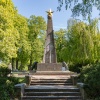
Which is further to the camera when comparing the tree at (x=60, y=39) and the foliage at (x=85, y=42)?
the tree at (x=60, y=39)

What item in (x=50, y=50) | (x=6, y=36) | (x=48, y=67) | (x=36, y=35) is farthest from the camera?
(x=36, y=35)

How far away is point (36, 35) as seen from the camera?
134ft

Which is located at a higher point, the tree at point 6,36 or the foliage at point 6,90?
the tree at point 6,36

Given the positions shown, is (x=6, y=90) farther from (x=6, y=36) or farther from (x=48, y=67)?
(x=6, y=36)

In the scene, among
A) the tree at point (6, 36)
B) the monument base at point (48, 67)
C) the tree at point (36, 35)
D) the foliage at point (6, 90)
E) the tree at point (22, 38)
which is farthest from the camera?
the tree at point (36, 35)

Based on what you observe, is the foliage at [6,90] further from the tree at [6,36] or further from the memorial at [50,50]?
the tree at [6,36]

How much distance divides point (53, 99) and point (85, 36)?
18698mm

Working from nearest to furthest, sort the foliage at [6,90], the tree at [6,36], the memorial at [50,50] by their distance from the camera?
the foliage at [6,90] → the memorial at [50,50] → the tree at [6,36]

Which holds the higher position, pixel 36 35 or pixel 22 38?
pixel 36 35

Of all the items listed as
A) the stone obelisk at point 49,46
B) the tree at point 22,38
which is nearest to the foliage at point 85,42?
the stone obelisk at point 49,46

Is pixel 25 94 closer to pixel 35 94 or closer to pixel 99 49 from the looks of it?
pixel 35 94

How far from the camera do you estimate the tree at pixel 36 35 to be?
39.6 metres

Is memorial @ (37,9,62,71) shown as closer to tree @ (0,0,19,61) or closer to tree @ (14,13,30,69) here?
tree @ (0,0,19,61)

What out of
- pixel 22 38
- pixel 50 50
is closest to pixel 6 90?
pixel 50 50
